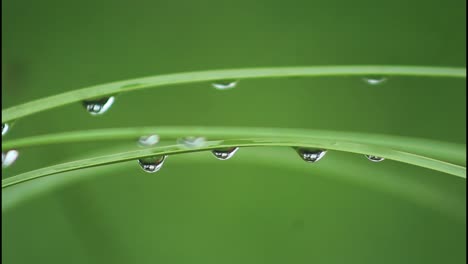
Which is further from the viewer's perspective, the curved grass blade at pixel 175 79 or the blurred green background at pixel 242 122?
the blurred green background at pixel 242 122

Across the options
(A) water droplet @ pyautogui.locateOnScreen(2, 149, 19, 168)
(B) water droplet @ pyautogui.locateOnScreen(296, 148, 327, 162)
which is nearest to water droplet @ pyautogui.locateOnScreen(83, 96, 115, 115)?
(A) water droplet @ pyautogui.locateOnScreen(2, 149, 19, 168)

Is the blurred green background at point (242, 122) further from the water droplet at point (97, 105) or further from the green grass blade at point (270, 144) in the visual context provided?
the green grass blade at point (270, 144)

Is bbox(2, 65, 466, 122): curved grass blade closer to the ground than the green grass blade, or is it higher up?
higher up

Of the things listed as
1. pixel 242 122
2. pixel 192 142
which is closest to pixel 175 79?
pixel 192 142

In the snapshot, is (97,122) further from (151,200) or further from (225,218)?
(225,218)

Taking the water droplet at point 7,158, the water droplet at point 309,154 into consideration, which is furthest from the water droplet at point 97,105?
the water droplet at point 309,154

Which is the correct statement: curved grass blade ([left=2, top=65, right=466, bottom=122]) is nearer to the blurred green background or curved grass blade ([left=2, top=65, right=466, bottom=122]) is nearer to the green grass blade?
the green grass blade
